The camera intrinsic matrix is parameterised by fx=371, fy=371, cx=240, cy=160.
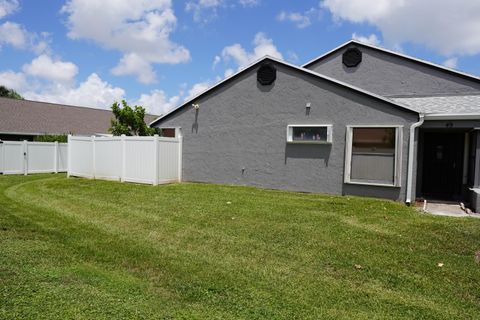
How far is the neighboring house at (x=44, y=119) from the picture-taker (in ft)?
79.9

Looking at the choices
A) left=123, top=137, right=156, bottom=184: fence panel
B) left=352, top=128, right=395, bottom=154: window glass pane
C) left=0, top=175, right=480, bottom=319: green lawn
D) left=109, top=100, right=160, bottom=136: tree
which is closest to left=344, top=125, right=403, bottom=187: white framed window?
left=352, top=128, right=395, bottom=154: window glass pane

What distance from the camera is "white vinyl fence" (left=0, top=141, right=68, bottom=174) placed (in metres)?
18.4

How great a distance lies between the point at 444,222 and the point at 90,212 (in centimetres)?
814

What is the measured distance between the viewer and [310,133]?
12.2 m

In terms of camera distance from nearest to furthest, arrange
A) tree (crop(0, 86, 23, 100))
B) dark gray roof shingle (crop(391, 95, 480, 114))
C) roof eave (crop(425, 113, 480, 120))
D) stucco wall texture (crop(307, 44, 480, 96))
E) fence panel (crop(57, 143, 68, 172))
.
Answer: roof eave (crop(425, 113, 480, 120)), dark gray roof shingle (crop(391, 95, 480, 114)), stucco wall texture (crop(307, 44, 480, 96)), fence panel (crop(57, 143, 68, 172)), tree (crop(0, 86, 23, 100))

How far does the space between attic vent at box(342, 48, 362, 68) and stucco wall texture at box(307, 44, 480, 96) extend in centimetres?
15

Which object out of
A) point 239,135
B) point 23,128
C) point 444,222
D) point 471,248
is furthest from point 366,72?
point 23,128

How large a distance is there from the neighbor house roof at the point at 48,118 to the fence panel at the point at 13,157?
19.0ft

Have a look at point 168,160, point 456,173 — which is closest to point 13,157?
point 168,160

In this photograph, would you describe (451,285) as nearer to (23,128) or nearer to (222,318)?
(222,318)

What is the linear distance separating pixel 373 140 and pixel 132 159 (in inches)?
337

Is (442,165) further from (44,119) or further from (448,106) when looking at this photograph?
(44,119)

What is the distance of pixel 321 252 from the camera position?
6020 mm

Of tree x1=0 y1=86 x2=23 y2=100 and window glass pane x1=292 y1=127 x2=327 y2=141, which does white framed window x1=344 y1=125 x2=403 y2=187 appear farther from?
tree x1=0 y1=86 x2=23 y2=100
